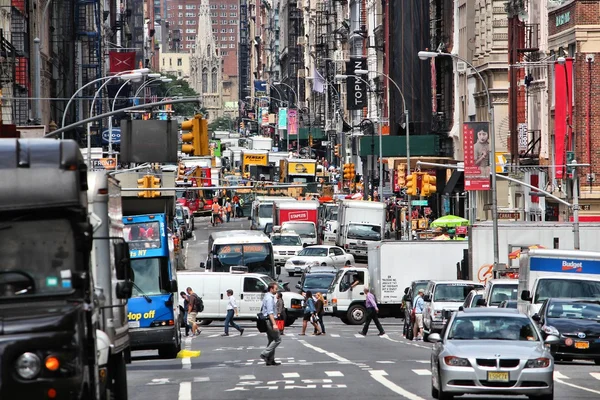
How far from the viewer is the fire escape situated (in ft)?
361

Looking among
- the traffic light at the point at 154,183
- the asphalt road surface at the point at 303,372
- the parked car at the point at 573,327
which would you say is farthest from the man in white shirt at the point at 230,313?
the parked car at the point at 573,327

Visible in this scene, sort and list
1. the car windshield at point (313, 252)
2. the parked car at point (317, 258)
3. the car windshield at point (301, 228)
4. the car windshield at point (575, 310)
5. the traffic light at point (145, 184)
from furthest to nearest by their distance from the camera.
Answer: the car windshield at point (301, 228) → the car windshield at point (313, 252) → the parked car at point (317, 258) → the traffic light at point (145, 184) → the car windshield at point (575, 310)

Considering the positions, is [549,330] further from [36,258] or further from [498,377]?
[36,258]

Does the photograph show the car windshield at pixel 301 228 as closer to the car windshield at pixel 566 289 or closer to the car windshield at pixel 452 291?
the car windshield at pixel 452 291

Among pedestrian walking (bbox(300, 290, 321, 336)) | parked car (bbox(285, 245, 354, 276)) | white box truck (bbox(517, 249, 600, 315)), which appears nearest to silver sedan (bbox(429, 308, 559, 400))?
white box truck (bbox(517, 249, 600, 315))

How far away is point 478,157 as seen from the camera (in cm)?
5669

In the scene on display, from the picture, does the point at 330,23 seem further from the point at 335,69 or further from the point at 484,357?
the point at 484,357

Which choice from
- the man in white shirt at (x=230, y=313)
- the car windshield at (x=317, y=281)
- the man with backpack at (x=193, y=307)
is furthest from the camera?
the car windshield at (x=317, y=281)

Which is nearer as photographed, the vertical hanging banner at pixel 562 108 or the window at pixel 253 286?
the window at pixel 253 286

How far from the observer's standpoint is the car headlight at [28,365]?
12.9m

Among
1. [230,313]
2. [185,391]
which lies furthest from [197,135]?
[185,391]

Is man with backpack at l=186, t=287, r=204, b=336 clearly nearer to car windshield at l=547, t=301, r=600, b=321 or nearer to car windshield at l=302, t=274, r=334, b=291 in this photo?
car windshield at l=302, t=274, r=334, b=291

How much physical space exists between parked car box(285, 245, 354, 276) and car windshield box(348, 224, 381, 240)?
5482 millimetres

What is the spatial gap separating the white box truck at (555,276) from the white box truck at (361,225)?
132ft
